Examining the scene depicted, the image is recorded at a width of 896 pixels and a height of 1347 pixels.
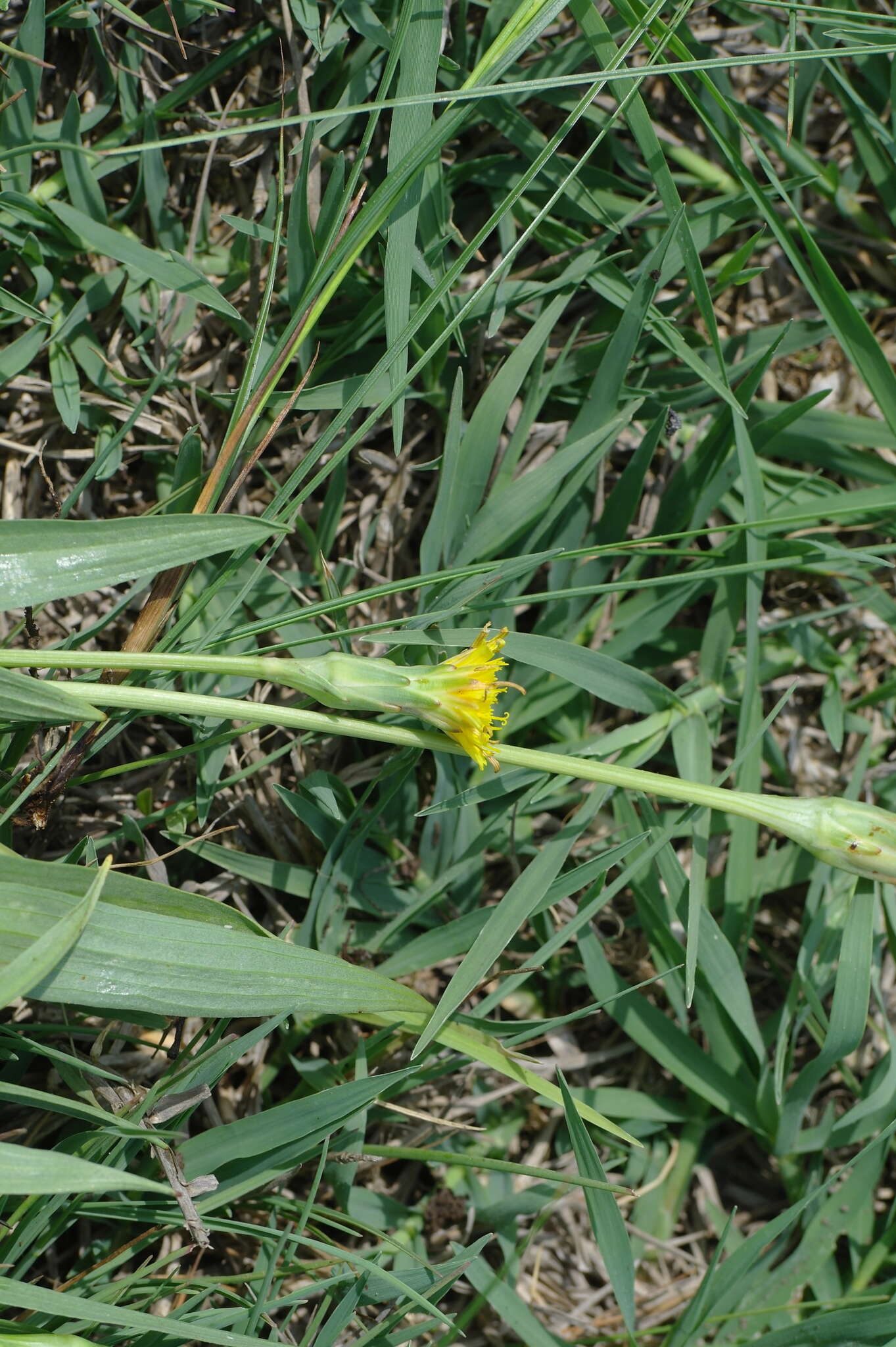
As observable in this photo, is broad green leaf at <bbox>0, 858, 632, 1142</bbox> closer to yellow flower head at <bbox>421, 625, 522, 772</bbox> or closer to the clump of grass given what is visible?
the clump of grass

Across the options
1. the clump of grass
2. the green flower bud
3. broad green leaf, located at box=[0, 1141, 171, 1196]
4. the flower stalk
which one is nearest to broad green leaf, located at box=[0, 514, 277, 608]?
the flower stalk

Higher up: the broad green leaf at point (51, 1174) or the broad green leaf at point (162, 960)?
the broad green leaf at point (162, 960)

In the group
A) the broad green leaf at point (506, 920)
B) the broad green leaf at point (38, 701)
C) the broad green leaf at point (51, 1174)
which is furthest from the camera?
the broad green leaf at point (506, 920)

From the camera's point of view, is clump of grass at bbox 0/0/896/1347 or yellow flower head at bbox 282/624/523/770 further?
clump of grass at bbox 0/0/896/1347

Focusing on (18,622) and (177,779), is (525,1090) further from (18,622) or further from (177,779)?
(18,622)

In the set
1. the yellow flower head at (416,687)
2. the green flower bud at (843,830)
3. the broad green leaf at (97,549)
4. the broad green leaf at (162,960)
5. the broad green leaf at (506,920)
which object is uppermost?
the broad green leaf at (97,549)

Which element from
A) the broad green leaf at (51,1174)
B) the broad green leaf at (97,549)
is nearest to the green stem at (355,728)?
the broad green leaf at (97,549)

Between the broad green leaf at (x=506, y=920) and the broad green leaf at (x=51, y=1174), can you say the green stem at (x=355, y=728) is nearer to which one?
the broad green leaf at (x=506, y=920)
